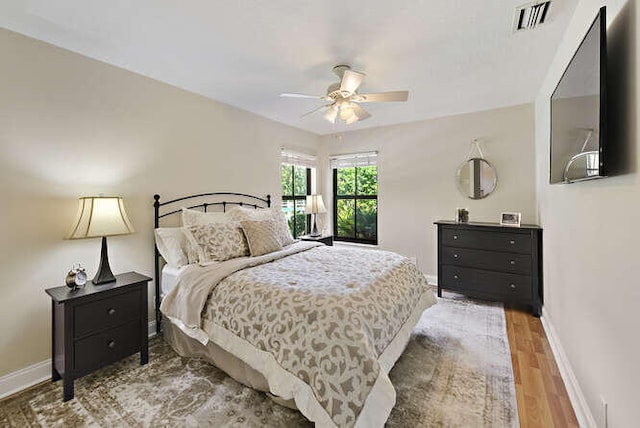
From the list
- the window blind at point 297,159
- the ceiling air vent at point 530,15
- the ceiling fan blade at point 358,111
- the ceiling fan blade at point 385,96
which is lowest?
the window blind at point 297,159

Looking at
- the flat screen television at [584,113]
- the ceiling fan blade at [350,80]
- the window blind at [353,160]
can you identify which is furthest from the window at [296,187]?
the flat screen television at [584,113]

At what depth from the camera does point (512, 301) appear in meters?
3.22

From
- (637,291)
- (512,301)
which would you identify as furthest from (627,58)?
(512,301)

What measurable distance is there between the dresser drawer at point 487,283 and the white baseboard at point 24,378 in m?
3.91

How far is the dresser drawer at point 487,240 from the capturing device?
3176mm

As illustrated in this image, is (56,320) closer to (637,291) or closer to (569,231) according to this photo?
(637,291)

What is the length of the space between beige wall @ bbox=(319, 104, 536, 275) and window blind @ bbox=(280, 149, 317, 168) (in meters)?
0.44

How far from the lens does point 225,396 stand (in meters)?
1.83

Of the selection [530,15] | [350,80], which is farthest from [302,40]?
[530,15]

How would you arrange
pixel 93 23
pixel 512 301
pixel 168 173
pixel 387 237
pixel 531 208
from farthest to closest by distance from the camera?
pixel 387 237 → pixel 531 208 → pixel 512 301 → pixel 168 173 → pixel 93 23

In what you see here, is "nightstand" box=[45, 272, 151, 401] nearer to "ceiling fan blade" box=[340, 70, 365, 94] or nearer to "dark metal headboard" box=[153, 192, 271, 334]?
"dark metal headboard" box=[153, 192, 271, 334]

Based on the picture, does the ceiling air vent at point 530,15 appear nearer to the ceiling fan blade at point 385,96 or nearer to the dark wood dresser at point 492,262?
the ceiling fan blade at point 385,96

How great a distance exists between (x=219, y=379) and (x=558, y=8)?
3.30m

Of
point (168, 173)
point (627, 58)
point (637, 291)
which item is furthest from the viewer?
point (168, 173)
